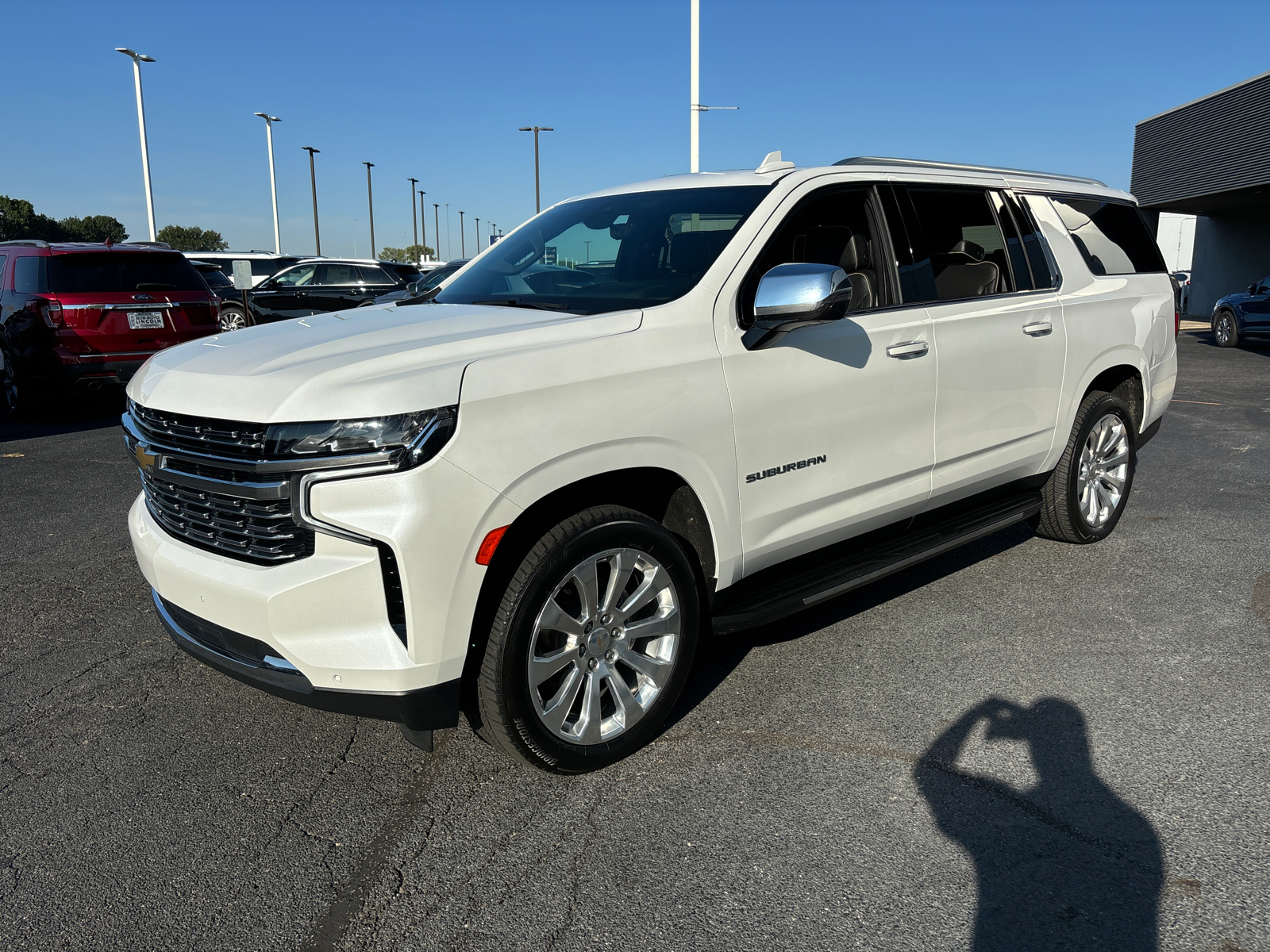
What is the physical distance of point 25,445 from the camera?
8.71 meters

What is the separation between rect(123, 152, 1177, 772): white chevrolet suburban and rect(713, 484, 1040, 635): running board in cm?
1

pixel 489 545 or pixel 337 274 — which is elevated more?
pixel 337 274

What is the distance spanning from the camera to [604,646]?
120 inches

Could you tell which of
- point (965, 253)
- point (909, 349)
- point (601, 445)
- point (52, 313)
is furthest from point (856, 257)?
point (52, 313)

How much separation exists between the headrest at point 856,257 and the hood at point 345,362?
4.16 feet

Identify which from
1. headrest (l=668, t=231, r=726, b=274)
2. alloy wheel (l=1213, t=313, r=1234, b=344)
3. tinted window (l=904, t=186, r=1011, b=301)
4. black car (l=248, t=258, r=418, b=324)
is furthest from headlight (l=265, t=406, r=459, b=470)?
alloy wheel (l=1213, t=313, r=1234, b=344)

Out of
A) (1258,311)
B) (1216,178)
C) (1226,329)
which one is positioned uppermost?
(1216,178)

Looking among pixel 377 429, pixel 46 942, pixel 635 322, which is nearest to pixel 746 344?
pixel 635 322

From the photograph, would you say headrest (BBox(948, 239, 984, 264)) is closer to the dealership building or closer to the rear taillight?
the rear taillight

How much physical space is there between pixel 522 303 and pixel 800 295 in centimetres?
113

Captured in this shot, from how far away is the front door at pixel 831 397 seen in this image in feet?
10.9

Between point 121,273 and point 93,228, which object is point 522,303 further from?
point 93,228

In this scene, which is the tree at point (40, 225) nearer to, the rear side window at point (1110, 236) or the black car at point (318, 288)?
the black car at point (318, 288)

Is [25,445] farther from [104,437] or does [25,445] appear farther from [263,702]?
[263,702]
